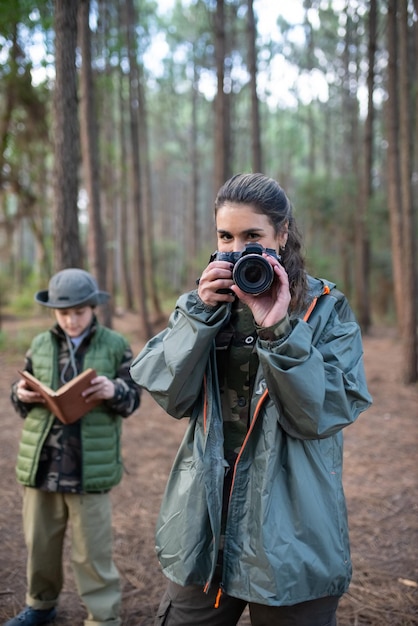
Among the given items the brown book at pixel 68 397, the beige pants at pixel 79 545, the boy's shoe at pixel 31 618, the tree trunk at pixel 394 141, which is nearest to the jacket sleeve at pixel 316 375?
the brown book at pixel 68 397

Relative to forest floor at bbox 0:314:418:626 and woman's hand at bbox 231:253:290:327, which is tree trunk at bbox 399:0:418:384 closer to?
forest floor at bbox 0:314:418:626

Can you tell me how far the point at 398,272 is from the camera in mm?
11109

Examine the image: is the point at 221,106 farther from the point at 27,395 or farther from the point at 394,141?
the point at 27,395

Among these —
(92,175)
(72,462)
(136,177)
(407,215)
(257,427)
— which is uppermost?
(136,177)

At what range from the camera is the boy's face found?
3.08 metres

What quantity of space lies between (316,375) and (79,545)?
2.06m

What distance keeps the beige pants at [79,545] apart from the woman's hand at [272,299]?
1.84 m

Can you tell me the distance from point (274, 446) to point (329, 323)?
47 cm

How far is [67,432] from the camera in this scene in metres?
3.01

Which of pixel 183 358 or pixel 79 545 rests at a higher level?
pixel 183 358

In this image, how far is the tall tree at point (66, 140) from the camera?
4.70m

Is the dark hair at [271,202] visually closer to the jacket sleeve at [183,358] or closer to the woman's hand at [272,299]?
the woman's hand at [272,299]

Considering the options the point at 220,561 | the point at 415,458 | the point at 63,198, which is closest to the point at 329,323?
the point at 220,561

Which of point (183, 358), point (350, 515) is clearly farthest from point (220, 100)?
point (183, 358)
